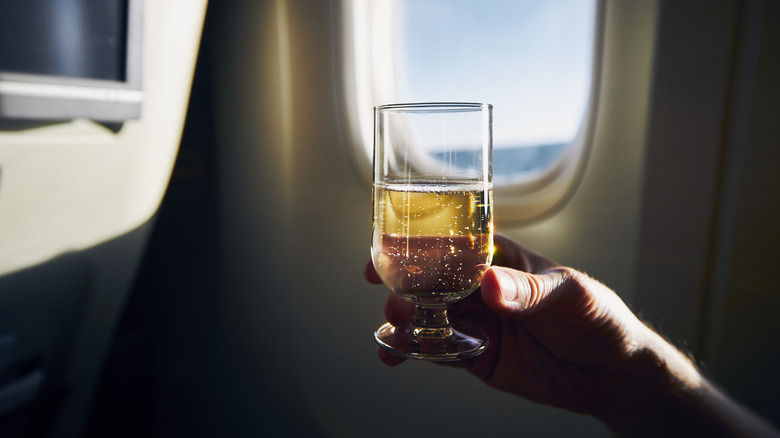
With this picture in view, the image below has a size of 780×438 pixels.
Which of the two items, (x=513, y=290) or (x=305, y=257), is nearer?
(x=513, y=290)

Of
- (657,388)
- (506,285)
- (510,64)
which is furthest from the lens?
(510,64)

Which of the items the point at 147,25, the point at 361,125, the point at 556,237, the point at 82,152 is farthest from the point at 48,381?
the point at 556,237

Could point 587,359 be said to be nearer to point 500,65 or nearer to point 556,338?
point 556,338

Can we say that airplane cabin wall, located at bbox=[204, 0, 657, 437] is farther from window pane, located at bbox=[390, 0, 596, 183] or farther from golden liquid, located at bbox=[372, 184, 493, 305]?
golden liquid, located at bbox=[372, 184, 493, 305]

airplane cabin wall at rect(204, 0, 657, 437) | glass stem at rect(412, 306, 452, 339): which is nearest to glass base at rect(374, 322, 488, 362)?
glass stem at rect(412, 306, 452, 339)

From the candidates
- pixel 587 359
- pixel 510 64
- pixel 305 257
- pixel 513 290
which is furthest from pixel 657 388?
pixel 305 257

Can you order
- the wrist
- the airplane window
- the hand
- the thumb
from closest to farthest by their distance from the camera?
the thumb < the hand < the wrist < the airplane window

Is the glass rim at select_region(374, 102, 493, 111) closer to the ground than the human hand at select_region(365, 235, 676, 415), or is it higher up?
higher up

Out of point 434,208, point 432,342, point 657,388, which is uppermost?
point 434,208

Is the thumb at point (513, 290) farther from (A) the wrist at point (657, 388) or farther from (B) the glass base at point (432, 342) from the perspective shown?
(A) the wrist at point (657, 388)
